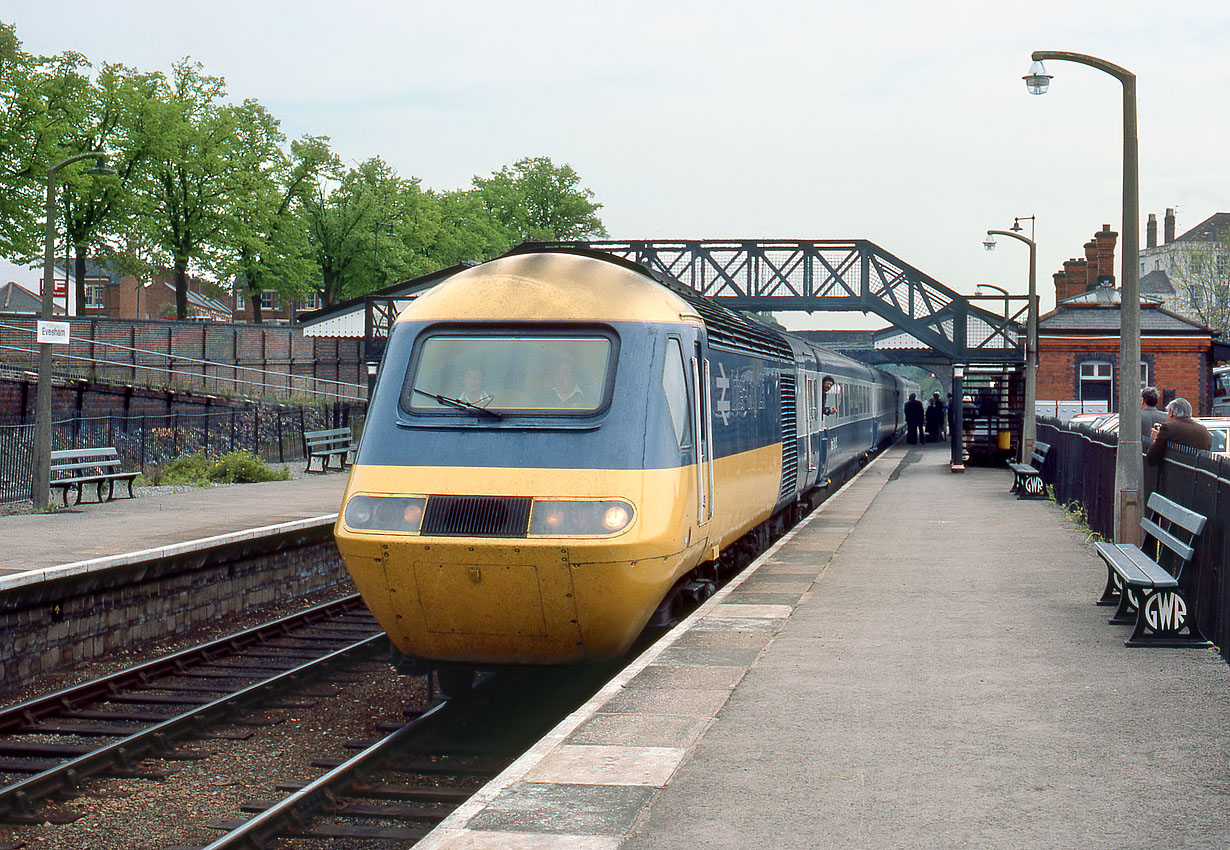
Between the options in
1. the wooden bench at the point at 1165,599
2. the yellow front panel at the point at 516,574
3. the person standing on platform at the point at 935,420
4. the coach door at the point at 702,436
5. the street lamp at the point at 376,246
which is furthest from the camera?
the street lamp at the point at 376,246

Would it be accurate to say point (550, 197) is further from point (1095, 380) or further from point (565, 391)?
point (565, 391)

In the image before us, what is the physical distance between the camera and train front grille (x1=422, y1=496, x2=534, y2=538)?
27.5ft

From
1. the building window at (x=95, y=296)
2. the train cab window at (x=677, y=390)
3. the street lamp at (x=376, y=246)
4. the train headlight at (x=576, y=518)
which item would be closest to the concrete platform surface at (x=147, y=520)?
the train headlight at (x=576, y=518)

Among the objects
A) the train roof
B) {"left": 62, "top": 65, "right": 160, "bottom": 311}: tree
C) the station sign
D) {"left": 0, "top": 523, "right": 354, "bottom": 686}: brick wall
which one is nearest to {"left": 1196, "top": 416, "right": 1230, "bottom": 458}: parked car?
the train roof

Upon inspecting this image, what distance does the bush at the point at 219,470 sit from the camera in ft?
83.0

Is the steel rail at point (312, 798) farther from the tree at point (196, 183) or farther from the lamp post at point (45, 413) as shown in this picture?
the tree at point (196, 183)

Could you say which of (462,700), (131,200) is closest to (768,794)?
(462,700)

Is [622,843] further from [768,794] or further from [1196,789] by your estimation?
[1196,789]

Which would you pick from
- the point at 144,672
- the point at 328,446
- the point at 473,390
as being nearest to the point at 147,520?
the point at 144,672

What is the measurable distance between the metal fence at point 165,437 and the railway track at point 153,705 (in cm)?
809

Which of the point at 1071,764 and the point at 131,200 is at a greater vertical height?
the point at 131,200

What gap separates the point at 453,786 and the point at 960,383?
27454 millimetres

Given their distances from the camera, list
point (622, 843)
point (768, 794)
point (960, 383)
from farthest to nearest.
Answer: point (960, 383) < point (768, 794) < point (622, 843)

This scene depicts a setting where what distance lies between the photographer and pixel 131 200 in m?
50.6
